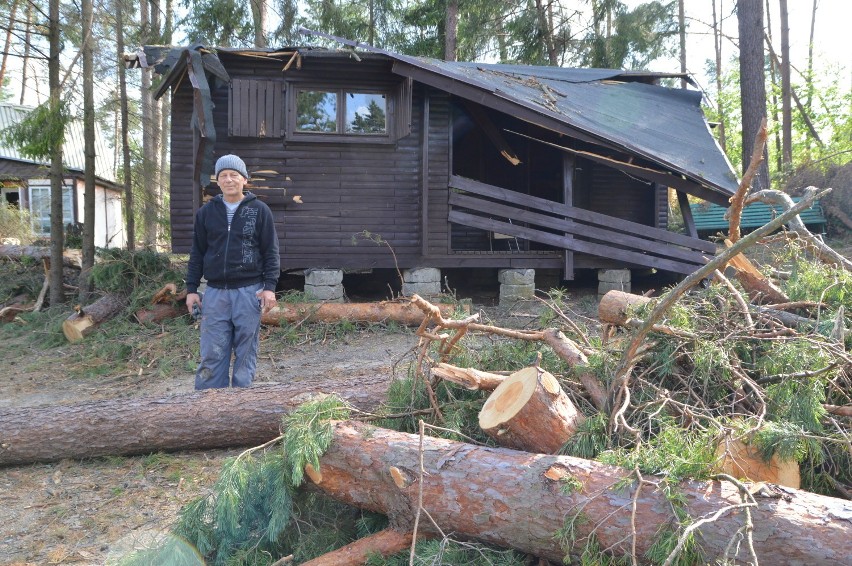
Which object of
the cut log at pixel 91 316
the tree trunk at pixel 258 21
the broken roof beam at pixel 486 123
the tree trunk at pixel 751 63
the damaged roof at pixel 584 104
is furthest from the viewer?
the tree trunk at pixel 258 21

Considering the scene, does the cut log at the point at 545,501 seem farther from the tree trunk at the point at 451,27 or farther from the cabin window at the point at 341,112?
the tree trunk at the point at 451,27

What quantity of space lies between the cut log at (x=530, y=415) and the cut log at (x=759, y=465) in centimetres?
70

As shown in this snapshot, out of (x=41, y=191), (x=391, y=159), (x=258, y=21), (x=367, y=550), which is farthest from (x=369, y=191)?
(x=41, y=191)

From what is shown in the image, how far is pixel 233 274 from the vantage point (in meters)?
5.16

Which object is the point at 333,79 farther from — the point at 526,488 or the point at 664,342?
the point at 526,488

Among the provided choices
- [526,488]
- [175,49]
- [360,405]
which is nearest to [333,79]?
[175,49]

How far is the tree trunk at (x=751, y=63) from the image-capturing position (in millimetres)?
14195

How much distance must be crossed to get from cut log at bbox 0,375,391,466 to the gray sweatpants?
38 centimetres

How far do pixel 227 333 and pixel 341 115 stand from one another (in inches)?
237

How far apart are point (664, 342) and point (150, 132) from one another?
49.4ft

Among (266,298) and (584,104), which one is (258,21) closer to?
(584,104)

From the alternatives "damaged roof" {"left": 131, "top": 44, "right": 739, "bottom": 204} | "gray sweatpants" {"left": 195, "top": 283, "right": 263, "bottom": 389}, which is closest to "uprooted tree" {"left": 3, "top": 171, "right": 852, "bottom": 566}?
"gray sweatpants" {"left": 195, "top": 283, "right": 263, "bottom": 389}

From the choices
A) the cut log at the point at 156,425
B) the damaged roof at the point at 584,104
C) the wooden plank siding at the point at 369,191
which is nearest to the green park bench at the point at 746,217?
the damaged roof at the point at 584,104

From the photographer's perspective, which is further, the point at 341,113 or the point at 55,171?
the point at 55,171
